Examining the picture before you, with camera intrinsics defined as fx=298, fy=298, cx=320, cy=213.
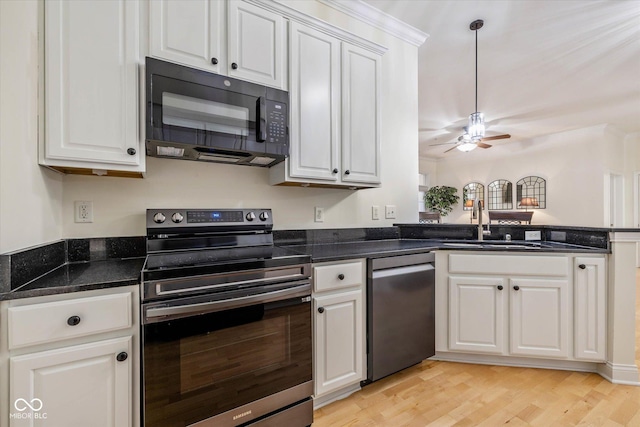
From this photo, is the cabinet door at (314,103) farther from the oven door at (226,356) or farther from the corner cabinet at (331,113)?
the oven door at (226,356)

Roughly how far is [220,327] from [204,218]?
0.64 metres

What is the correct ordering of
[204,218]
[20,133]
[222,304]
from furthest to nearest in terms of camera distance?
1. [204,218]
2. [222,304]
3. [20,133]

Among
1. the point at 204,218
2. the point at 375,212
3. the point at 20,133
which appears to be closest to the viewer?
the point at 20,133

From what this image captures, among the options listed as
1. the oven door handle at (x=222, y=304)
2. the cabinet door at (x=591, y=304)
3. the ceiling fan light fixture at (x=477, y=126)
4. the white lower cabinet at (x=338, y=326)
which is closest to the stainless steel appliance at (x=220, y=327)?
the oven door handle at (x=222, y=304)

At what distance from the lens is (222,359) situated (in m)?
1.34

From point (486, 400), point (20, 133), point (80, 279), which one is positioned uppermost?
point (20, 133)

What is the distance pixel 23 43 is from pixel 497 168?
8.95 metres

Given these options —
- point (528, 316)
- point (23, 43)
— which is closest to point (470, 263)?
point (528, 316)

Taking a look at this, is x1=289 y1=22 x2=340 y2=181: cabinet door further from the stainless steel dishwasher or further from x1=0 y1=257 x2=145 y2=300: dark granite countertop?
x1=0 y1=257 x2=145 y2=300: dark granite countertop

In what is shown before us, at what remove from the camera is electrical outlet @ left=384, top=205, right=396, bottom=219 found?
2.76m

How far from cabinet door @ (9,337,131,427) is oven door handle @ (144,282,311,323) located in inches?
6.0

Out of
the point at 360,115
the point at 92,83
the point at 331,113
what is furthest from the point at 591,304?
the point at 92,83

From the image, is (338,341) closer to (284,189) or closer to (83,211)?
(284,189)

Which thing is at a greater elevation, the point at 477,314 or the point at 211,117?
the point at 211,117
